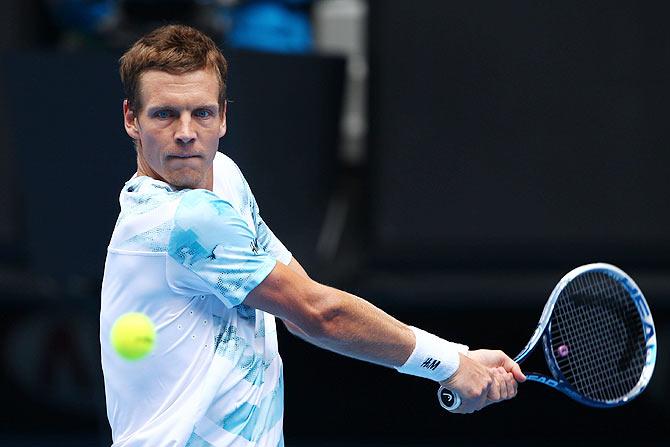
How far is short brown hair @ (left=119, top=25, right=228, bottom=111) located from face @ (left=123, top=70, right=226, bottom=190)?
0.02m

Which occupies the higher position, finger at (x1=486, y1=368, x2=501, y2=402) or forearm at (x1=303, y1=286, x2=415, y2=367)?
forearm at (x1=303, y1=286, x2=415, y2=367)

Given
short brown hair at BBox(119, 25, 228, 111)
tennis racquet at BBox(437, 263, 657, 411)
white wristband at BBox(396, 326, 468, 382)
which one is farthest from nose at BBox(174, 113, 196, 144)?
tennis racquet at BBox(437, 263, 657, 411)

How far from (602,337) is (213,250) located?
5.69ft

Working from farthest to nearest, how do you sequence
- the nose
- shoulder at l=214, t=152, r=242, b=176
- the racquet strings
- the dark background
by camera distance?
the dark background → the racquet strings → shoulder at l=214, t=152, r=242, b=176 → the nose

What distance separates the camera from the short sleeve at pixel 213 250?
2.84m

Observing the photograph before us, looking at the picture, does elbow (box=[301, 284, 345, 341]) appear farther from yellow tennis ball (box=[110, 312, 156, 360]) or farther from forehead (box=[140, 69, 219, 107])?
forehead (box=[140, 69, 219, 107])

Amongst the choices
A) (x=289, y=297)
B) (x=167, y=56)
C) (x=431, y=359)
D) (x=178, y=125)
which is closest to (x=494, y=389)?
(x=431, y=359)

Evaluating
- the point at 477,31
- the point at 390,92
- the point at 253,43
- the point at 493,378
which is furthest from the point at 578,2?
the point at 493,378

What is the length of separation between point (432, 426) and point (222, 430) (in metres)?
4.59

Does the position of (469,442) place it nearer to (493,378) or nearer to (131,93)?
(493,378)

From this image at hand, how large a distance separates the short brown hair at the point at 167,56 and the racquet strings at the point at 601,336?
4.88 feet

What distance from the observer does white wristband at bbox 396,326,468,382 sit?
319cm

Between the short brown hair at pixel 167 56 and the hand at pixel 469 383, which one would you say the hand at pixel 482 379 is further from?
the short brown hair at pixel 167 56

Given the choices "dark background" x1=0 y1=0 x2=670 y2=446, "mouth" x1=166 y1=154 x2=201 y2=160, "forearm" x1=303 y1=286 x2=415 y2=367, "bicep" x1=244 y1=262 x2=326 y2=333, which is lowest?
"dark background" x1=0 y1=0 x2=670 y2=446
